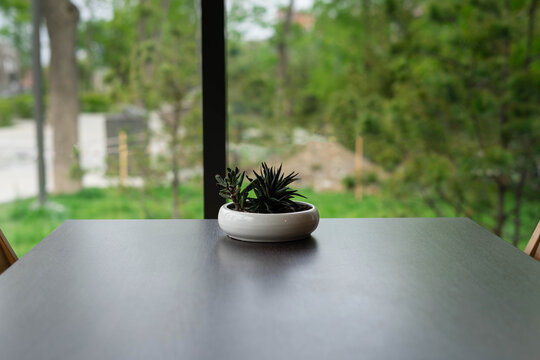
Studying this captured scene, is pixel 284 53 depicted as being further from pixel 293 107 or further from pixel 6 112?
pixel 6 112

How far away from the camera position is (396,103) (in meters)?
3.99

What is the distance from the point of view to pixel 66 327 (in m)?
0.67

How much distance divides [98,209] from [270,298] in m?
4.38

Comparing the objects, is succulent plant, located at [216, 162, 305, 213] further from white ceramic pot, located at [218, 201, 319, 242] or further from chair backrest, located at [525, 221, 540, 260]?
chair backrest, located at [525, 221, 540, 260]

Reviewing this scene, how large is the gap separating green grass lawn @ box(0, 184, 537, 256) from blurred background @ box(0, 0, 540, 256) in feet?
0.05

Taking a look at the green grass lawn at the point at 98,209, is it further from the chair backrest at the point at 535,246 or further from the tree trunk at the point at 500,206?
the chair backrest at the point at 535,246

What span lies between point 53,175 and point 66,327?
4641mm

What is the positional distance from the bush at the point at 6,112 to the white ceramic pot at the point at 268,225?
14.5ft

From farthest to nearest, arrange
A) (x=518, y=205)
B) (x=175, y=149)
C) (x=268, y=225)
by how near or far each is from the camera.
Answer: (x=175, y=149), (x=518, y=205), (x=268, y=225)

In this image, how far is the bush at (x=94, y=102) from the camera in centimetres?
514

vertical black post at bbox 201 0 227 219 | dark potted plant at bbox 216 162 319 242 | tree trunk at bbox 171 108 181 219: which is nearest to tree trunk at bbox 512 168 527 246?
tree trunk at bbox 171 108 181 219

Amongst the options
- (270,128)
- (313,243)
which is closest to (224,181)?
(313,243)

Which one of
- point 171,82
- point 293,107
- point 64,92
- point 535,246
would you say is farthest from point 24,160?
point 535,246

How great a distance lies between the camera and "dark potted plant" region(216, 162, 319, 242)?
3.51ft
